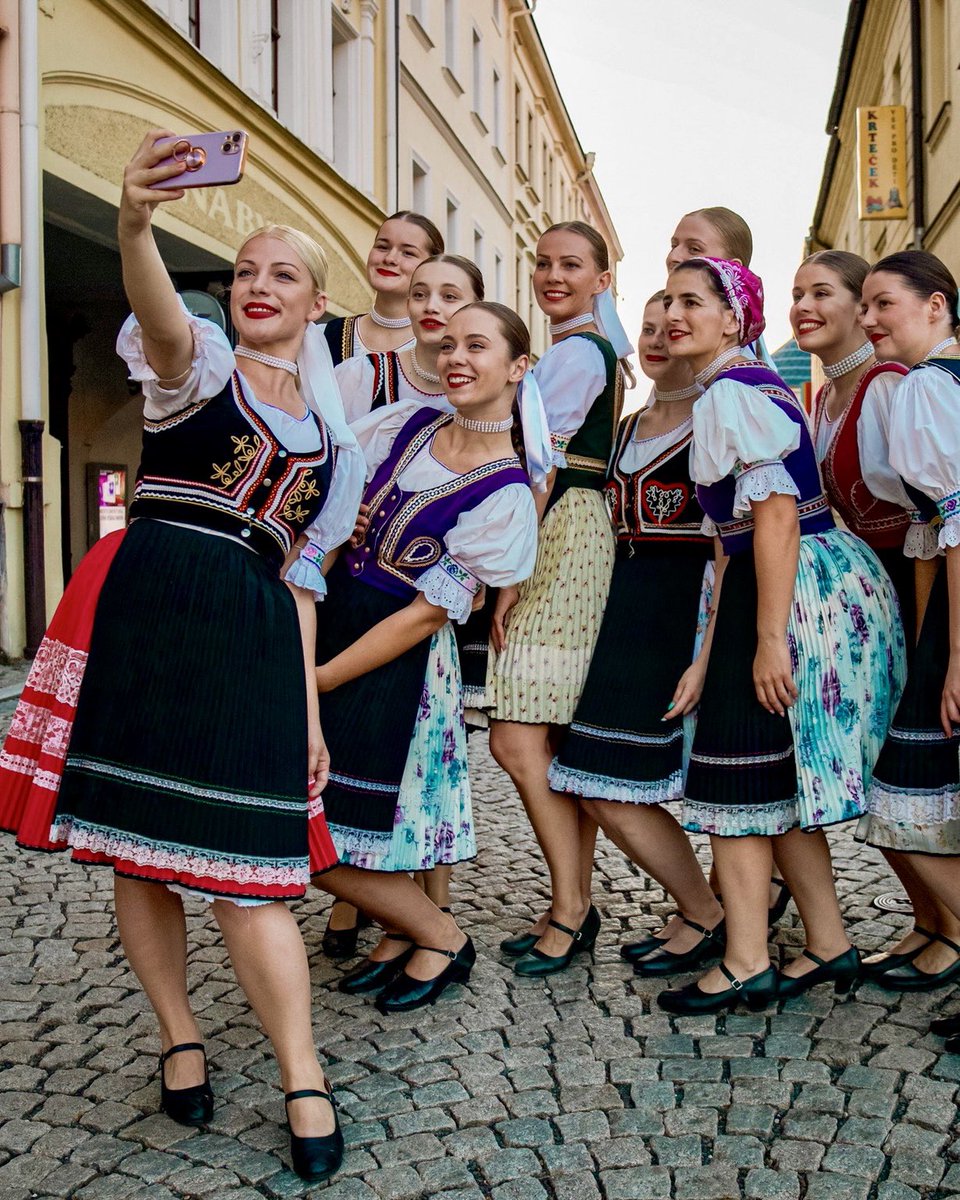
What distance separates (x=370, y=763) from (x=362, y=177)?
1220cm

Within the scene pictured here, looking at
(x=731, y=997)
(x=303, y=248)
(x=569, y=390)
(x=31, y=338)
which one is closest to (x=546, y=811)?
(x=731, y=997)

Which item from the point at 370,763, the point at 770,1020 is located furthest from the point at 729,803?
the point at 370,763

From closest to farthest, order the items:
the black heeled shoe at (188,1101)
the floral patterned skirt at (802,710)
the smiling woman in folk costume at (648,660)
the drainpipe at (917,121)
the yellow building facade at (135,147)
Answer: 1. the black heeled shoe at (188,1101)
2. the floral patterned skirt at (802,710)
3. the smiling woman in folk costume at (648,660)
4. the yellow building facade at (135,147)
5. the drainpipe at (917,121)

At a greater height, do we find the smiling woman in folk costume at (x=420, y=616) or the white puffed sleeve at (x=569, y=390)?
the white puffed sleeve at (x=569, y=390)

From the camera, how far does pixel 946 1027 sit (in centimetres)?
293

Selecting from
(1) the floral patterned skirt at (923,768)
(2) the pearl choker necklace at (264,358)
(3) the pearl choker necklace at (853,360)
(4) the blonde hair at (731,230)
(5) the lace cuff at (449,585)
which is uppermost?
(4) the blonde hair at (731,230)

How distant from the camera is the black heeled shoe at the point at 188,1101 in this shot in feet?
8.37

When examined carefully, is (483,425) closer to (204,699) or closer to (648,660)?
(648,660)

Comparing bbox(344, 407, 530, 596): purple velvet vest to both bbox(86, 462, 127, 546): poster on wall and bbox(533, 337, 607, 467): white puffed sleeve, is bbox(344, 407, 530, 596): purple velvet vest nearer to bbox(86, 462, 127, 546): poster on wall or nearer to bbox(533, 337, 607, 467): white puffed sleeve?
bbox(533, 337, 607, 467): white puffed sleeve

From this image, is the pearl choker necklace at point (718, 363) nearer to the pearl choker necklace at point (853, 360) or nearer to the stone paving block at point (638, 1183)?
the pearl choker necklace at point (853, 360)

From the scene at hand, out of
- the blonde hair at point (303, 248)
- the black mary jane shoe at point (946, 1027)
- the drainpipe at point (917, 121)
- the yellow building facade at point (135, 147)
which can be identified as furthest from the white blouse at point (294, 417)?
the drainpipe at point (917, 121)

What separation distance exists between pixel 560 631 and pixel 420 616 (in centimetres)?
54

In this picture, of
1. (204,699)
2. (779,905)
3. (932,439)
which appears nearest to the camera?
(204,699)

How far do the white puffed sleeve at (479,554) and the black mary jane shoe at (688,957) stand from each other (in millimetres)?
1103
